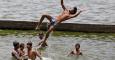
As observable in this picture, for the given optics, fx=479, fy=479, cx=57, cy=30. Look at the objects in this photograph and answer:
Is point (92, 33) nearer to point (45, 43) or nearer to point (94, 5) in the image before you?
point (45, 43)

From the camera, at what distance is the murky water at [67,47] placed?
19.2m

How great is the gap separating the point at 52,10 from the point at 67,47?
13.9m

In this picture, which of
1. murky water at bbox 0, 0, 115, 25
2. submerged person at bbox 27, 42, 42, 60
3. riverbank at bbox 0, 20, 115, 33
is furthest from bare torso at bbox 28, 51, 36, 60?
murky water at bbox 0, 0, 115, 25

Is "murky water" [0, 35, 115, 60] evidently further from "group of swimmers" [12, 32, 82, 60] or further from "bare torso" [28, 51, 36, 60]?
"bare torso" [28, 51, 36, 60]

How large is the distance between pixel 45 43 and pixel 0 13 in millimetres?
12412

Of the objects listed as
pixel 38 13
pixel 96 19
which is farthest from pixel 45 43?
pixel 38 13

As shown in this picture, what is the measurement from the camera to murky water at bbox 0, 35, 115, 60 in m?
19.2

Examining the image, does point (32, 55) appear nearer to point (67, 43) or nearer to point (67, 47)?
point (67, 47)

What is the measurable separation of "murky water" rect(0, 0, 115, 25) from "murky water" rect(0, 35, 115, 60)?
6.25 m

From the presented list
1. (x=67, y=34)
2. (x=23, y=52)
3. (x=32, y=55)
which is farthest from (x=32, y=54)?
(x=67, y=34)

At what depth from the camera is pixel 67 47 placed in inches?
826

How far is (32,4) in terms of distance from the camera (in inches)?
1506

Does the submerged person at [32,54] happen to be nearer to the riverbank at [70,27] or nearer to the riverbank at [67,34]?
the riverbank at [67,34]

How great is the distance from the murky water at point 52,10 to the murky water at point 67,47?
6254 millimetres
